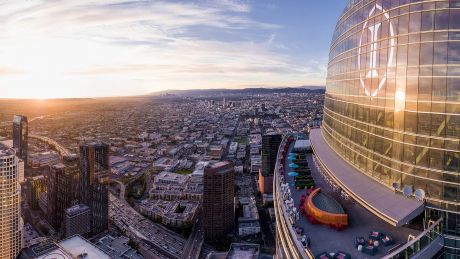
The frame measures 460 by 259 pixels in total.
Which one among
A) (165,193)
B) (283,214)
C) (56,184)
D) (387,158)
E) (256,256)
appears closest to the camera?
(387,158)

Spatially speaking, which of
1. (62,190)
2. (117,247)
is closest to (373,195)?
(117,247)

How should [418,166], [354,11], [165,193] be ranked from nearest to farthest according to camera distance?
[418,166] < [354,11] < [165,193]

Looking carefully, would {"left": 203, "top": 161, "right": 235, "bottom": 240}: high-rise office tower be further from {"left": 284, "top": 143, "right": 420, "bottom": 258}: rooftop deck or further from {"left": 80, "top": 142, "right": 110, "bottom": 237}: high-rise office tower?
{"left": 284, "top": 143, "right": 420, "bottom": 258}: rooftop deck

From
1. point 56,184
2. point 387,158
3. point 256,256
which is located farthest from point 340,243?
point 56,184

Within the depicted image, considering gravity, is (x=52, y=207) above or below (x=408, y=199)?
below

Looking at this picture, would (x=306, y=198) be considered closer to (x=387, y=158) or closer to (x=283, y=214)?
(x=283, y=214)

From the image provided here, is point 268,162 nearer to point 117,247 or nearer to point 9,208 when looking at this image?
point 117,247

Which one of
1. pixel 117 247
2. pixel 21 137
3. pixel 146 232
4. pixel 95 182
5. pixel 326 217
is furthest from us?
pixel 21 137
